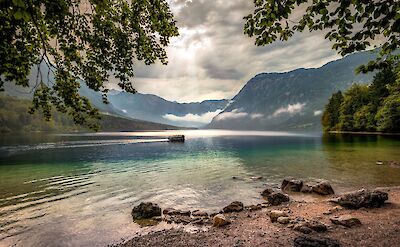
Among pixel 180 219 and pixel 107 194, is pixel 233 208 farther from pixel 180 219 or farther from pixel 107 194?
pixel 107 194

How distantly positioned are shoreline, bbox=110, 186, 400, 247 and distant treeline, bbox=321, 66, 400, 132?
77.1m

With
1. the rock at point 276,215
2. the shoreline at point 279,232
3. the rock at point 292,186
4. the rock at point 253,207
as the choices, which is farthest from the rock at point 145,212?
the rock at point 292,186

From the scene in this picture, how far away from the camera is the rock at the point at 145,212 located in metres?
18.0

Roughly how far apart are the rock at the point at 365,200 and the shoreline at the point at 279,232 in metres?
0.46

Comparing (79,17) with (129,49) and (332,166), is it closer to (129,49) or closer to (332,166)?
(129,49)

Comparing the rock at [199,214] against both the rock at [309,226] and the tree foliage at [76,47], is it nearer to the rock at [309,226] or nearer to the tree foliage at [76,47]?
the rock at [309,226]

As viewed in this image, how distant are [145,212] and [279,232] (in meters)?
9.64

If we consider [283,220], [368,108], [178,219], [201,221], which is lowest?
[178,219]

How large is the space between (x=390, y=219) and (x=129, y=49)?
53.8 feet

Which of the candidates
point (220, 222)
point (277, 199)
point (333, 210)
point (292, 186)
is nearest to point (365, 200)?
point (333, 210)

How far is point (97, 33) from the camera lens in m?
8.29

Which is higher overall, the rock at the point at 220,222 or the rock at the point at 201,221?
the rock at the point at 220,222

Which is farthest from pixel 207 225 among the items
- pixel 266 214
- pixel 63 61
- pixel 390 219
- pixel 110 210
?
pixel 63 61

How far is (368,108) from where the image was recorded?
99375 mm
